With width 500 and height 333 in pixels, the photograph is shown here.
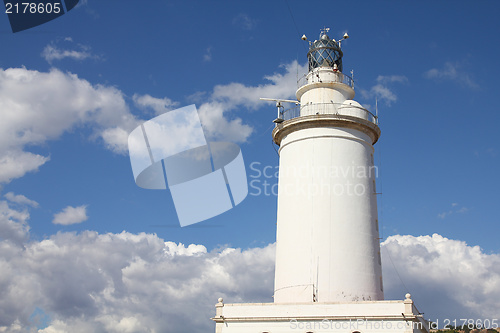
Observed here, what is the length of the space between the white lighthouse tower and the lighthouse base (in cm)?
4

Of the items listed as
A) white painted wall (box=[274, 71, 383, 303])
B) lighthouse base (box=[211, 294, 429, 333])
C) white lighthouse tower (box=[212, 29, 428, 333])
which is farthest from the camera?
white painted wall (box=[274, 71, 383, 303])

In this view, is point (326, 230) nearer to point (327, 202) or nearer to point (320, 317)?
point (327, 202)

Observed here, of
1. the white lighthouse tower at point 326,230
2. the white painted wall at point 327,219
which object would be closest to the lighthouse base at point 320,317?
the white lighthouse tower at point 326,230

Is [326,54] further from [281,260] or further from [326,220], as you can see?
[281,260]

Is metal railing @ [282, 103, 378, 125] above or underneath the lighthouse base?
above

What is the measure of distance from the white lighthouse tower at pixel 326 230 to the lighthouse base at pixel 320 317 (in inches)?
1.5

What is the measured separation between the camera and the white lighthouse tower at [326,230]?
69.3 feet

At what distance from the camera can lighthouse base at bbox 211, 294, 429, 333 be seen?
20422mm

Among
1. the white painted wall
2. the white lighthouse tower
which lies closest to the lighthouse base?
the white lighthouse tower

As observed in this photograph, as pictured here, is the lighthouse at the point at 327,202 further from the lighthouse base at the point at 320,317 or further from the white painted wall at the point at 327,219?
the lighthouse base at the point at 320,317

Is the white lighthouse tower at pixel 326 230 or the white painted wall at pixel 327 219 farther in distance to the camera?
the white painted wall at pixel 327 219

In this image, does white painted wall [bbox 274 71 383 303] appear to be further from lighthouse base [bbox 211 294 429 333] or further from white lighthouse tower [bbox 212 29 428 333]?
lighthouse base [bbox 211 294 429 333]

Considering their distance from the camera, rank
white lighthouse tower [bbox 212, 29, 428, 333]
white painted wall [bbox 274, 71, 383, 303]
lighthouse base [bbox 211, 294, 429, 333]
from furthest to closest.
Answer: white painted wall [bbox 274, 71, 383, 303] → white lighthouse tower [bbox 212, 29, 428, 333] → lighthouse base [bbox 211, 294, 429, 333]

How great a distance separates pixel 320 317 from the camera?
21.1 metres
